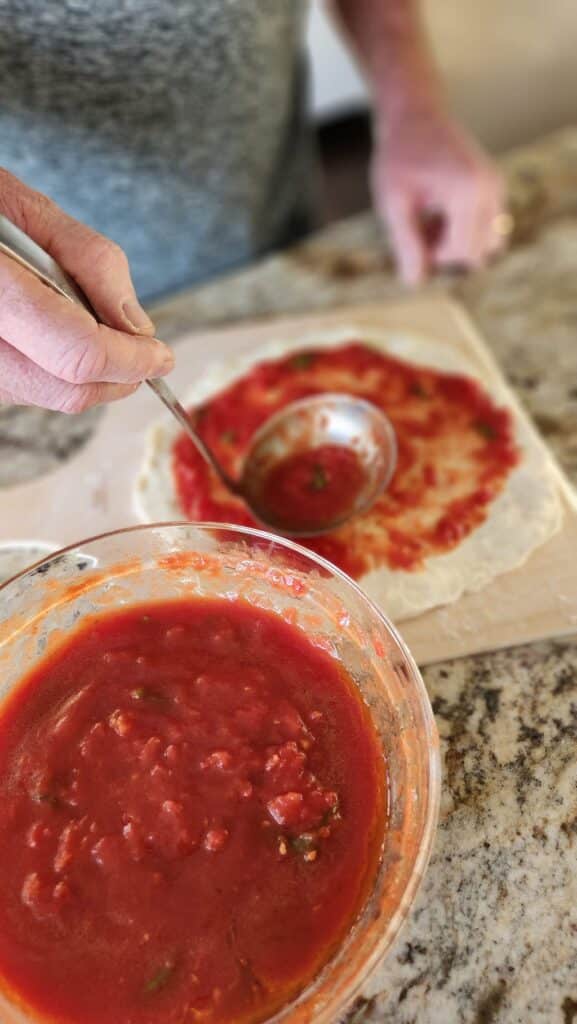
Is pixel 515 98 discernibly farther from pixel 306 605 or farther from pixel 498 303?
pixel 306 605

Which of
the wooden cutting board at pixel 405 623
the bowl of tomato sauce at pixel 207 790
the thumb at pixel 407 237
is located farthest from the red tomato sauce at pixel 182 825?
the thumb at pixel 407 237

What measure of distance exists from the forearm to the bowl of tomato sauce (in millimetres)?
1506

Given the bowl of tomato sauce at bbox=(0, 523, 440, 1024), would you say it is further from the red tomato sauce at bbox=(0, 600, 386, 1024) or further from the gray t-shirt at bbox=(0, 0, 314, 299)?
the gray t-shirt at bbox=(0, 0, 314, 299)

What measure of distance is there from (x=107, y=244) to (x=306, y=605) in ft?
2.11

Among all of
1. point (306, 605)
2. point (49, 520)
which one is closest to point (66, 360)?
point (306, 605)

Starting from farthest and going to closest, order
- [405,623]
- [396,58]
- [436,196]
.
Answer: [396,58] < [436,196] < [405,623]

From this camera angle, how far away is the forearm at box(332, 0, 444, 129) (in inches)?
86.7

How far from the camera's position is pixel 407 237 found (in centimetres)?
209

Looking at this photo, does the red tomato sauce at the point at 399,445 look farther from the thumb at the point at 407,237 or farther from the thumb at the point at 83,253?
the thumb at the point at 83,253

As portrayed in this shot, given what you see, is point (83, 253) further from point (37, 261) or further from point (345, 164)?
point (345, 164)

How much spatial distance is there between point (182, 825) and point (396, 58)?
210 centimetres

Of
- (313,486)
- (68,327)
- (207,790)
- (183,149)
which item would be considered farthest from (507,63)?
(207,790)

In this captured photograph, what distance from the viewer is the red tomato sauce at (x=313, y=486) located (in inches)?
63.3

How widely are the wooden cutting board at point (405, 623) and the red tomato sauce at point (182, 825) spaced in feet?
1.05
